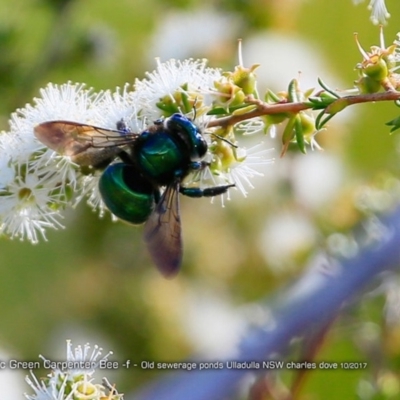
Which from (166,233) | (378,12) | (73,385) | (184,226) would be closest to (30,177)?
(166,233)

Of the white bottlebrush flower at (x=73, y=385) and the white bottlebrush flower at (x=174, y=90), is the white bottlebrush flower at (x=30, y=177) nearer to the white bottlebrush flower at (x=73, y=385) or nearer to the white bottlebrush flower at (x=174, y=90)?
the white bottlebrush flower at (x=174, y=90)

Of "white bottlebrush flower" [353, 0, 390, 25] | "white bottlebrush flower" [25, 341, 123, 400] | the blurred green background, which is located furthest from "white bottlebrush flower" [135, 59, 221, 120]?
the blurred green background

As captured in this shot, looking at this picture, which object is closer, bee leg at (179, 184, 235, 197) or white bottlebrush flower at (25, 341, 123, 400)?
white bottlebrush flower at (25, 341, 123, 400)

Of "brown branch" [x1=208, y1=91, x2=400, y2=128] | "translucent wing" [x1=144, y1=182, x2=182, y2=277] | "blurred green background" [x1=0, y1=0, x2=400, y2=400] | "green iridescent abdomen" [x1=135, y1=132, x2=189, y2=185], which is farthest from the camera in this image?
"blurred green background" [x1=0, y1=0, x2=400, y2=400]

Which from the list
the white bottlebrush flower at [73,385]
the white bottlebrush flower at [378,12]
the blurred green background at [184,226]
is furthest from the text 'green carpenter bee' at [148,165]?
the blurred green background at [184,226]

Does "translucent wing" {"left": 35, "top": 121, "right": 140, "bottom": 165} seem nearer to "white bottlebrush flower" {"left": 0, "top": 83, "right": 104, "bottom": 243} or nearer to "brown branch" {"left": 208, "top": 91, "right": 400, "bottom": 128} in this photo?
"white bottlebrush flower" {"left": 0, "top": 83, "right": 104, "bottom": 243}
